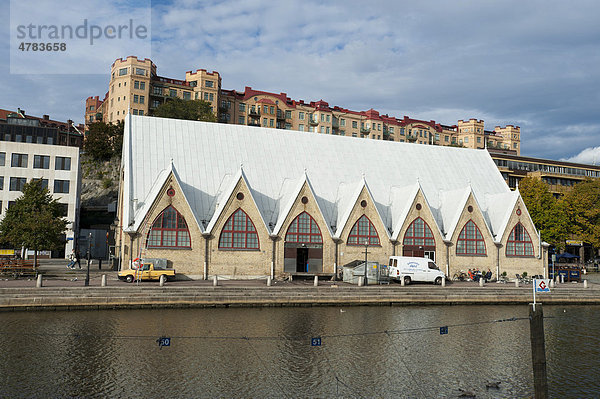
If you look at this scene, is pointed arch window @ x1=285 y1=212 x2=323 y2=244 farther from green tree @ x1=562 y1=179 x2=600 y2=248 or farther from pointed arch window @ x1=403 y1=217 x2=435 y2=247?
green tree @ x1=562 y1=179 x2=600 y2=248

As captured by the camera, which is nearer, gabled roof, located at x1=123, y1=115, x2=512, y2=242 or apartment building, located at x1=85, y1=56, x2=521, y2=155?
gabled roof, located at x1=123, y1=115, x2=512, y2=242

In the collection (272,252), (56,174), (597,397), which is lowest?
(597,397)

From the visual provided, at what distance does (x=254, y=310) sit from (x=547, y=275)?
33.9 metres

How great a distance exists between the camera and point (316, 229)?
47562 millimetres

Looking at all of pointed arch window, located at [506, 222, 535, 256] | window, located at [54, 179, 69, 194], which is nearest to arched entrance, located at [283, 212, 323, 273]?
pointed arch window, located at [506, 222, 535, 256]

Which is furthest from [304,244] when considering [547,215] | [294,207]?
[547,215]

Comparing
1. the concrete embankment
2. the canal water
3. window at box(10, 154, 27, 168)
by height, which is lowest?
the canal water

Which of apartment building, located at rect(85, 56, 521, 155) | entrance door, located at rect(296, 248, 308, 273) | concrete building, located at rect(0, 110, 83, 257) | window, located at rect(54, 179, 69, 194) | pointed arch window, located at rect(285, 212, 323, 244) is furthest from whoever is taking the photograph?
apartment building, located at rect(85, 56, 521, 155)

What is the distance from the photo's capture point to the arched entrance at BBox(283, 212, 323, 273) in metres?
46.6

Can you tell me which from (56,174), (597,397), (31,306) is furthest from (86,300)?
(56,174)

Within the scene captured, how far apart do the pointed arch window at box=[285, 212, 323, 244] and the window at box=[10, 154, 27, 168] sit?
42789 millimetres

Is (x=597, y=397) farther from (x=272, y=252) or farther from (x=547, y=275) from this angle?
(x=547, y=275)

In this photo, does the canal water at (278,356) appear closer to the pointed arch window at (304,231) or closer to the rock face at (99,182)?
the pointed arch window at (304,231)

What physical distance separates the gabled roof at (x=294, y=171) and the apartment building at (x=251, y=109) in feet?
147
